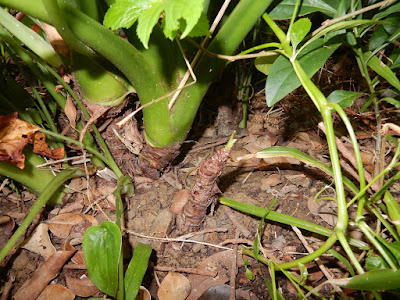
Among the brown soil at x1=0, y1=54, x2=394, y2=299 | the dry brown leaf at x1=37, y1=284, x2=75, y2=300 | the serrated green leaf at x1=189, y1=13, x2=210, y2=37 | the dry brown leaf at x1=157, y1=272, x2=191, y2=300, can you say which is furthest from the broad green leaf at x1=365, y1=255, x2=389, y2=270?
the dry brown leaf at x1=37, y1=284, x2=75, y2=300

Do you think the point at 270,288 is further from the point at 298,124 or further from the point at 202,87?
the point at 298,124

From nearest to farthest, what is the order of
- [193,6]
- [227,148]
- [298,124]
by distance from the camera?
[193,6] → [227,148] → [298,124]

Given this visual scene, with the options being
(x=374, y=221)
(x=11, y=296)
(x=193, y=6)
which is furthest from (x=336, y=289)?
(x=11, y=296)

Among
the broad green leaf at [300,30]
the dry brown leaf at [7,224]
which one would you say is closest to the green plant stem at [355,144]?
the broad green leaf at [300,30]

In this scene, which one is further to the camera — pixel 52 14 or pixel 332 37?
pixel 332 37

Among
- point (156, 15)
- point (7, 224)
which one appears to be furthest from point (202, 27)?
point (7, 224)

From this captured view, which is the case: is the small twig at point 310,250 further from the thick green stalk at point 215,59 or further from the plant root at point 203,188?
the thick green stalk at point 215,59

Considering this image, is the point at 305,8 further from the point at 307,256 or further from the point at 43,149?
the point at 43,149
